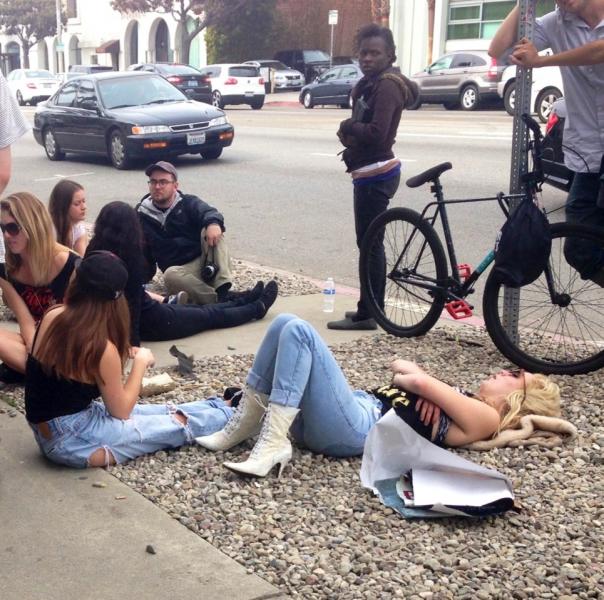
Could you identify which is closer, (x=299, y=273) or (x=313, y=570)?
(x=313, y=570)

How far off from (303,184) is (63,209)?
25.2 ft

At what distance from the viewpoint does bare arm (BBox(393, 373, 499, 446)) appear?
3.84 meters

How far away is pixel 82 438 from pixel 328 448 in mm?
1027

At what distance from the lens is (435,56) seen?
3900 centimetres

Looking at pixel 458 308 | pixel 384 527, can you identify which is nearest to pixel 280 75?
pixel 458 308

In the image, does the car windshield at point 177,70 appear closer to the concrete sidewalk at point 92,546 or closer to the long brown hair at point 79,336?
the concrete sidewalk at point 92,546

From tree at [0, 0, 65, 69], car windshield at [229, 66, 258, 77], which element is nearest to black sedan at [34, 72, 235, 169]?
car windshield at [229, 66, 258, 77]

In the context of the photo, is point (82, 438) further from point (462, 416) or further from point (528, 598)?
point (528, 598)

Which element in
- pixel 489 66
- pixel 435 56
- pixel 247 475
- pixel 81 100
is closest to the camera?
pixel 247 475

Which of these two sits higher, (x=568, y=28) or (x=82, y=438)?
(x=568, y=28)

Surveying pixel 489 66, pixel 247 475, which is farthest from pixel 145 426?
pixel 489 66

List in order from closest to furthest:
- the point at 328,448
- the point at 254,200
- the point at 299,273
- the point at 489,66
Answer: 1. the point at 328,448
2. the point at 299,273
3. the point at 254,200
4. the point at 489,66

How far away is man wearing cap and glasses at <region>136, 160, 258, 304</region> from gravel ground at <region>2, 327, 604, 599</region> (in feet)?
8.93

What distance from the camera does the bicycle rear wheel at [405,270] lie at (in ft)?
18.6
